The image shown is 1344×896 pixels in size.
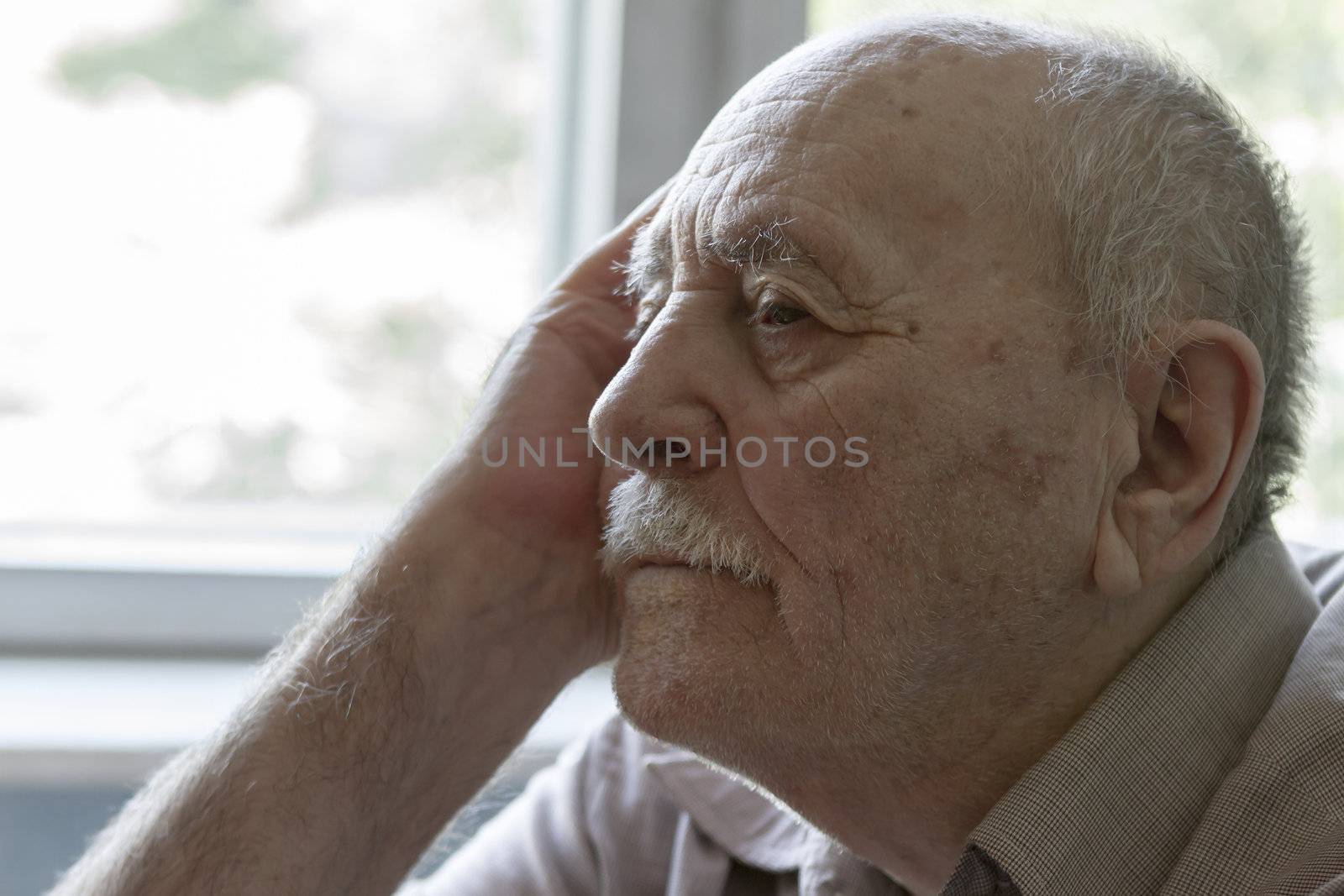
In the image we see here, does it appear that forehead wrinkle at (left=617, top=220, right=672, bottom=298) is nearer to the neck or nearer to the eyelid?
the eyelid

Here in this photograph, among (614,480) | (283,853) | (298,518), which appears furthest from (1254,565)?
(298,518)

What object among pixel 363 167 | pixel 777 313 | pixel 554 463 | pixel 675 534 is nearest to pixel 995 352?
pixel 777 313

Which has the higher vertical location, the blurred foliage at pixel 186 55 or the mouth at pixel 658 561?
the blurred foliage at pixel 186 55

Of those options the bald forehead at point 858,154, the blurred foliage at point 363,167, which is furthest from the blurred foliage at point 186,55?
the bald forehead at point 858,154

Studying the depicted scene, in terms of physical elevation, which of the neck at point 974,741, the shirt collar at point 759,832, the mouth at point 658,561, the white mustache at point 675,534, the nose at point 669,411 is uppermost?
the nose at point 669,411

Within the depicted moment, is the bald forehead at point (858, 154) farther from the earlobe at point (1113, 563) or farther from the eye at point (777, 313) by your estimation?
the earlobe at point (1113, 563)

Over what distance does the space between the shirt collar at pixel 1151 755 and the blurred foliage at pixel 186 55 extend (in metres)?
1.67

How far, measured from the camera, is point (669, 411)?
106cm

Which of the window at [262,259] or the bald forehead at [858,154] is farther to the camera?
the window at [262,259]

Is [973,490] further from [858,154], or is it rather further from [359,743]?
[359,743]

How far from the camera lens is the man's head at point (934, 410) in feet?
3.34

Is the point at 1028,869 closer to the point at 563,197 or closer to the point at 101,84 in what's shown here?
the point at 563,197

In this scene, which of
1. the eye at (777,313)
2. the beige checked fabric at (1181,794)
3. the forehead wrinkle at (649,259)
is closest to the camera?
the beige checked fabric at (1181,794)

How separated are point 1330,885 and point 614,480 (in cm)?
74
